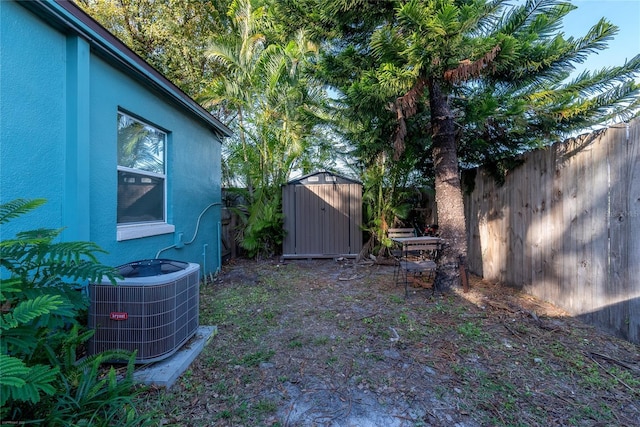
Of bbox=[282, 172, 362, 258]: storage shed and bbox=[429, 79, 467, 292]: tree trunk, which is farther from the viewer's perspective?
bbox=[282, 172, 362, 258]: storage shed

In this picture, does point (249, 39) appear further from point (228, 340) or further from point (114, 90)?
point (228, 340)

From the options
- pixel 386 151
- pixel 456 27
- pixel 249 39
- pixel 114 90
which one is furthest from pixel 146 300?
pixel 249 39

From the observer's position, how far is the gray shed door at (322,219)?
279 inches

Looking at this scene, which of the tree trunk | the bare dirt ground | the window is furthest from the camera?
the tree trunk

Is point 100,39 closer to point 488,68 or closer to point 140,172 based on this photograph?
point 140,172

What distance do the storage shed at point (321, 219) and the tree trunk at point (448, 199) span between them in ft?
10.0

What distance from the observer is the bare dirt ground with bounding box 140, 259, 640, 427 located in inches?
75.2

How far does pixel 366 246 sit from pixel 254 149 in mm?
3801

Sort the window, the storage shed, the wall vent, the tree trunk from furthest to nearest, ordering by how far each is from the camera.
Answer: the storage shed → the tree trunk → the window → the wall vent

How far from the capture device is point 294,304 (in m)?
3.99

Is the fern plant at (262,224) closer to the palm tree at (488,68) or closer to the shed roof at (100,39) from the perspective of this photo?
the shed roof at (100,39)

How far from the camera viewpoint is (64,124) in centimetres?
253

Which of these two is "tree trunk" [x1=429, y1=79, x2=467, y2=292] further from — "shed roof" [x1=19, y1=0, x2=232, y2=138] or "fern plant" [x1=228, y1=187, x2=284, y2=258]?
"fern plant" [x1=228, y1=187, x2=284, y2=258]

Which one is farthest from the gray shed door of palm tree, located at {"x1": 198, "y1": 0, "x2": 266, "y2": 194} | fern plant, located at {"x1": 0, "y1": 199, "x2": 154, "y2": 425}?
fern plant, located at {"x1": 0, "y1": 199, "x2": 154, "y2": 425}
